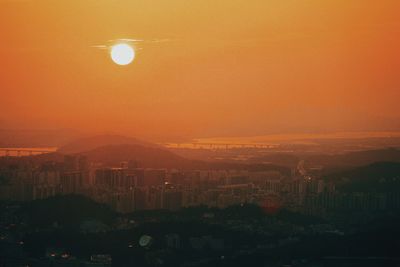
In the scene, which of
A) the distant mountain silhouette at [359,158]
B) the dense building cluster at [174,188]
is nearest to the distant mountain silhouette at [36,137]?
the dense building cluster at [174,188]

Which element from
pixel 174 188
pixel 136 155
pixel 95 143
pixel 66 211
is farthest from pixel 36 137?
pixel 66 211

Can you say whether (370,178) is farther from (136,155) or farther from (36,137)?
(36,137)

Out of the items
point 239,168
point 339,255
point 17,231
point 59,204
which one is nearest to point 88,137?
point 239,168

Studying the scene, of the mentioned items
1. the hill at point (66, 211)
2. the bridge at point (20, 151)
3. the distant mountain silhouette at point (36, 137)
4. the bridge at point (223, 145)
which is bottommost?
the hill at point (66, 211)

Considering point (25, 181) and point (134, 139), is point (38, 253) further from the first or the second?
point (134, 139)

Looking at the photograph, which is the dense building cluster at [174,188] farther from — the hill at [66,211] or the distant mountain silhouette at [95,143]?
the distant mountain silhouette at [95,143]

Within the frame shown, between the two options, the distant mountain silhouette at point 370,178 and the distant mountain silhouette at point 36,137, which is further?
the distant mountain silhouette at point 36,137
